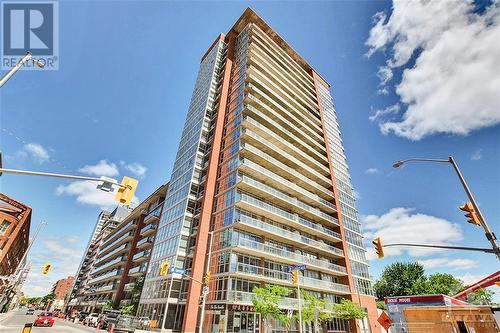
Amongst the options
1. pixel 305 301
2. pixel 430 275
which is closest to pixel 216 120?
pixel 305 301

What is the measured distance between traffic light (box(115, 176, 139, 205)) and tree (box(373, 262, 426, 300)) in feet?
238

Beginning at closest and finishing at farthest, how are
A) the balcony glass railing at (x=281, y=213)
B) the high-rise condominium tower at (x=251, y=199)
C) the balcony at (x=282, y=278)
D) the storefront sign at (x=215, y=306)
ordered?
the storefront sign at (x=215, y=306)
the balcony at (x=282, y=278)
the high-rise condominium tower at (x=251, y=199)
the balcony glass railing at (x=281, y=213)

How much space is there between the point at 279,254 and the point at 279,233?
2777mm

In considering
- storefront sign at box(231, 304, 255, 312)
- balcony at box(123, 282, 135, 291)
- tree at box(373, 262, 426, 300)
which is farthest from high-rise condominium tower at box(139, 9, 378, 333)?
tree at box(373, 262, 426, 300)

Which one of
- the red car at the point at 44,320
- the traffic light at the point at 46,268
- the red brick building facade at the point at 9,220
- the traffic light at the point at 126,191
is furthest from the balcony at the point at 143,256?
the traffic light at the point at 126,191

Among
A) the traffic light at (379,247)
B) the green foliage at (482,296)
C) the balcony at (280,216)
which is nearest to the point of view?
the traffic light at (379,247)

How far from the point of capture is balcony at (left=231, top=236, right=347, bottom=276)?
103 feet

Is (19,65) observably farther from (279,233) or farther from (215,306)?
(279,233)

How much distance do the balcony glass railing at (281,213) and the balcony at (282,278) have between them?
25.4 feet

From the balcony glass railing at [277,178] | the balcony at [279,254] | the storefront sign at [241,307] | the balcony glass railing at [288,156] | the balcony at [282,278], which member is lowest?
the storefront sign at [241,307]

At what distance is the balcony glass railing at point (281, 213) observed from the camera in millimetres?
34656

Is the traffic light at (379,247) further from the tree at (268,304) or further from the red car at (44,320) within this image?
the red car at (44,320)

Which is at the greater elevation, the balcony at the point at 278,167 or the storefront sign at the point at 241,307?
the balcony at the point at 278,167

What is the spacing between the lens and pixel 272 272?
110 feet
